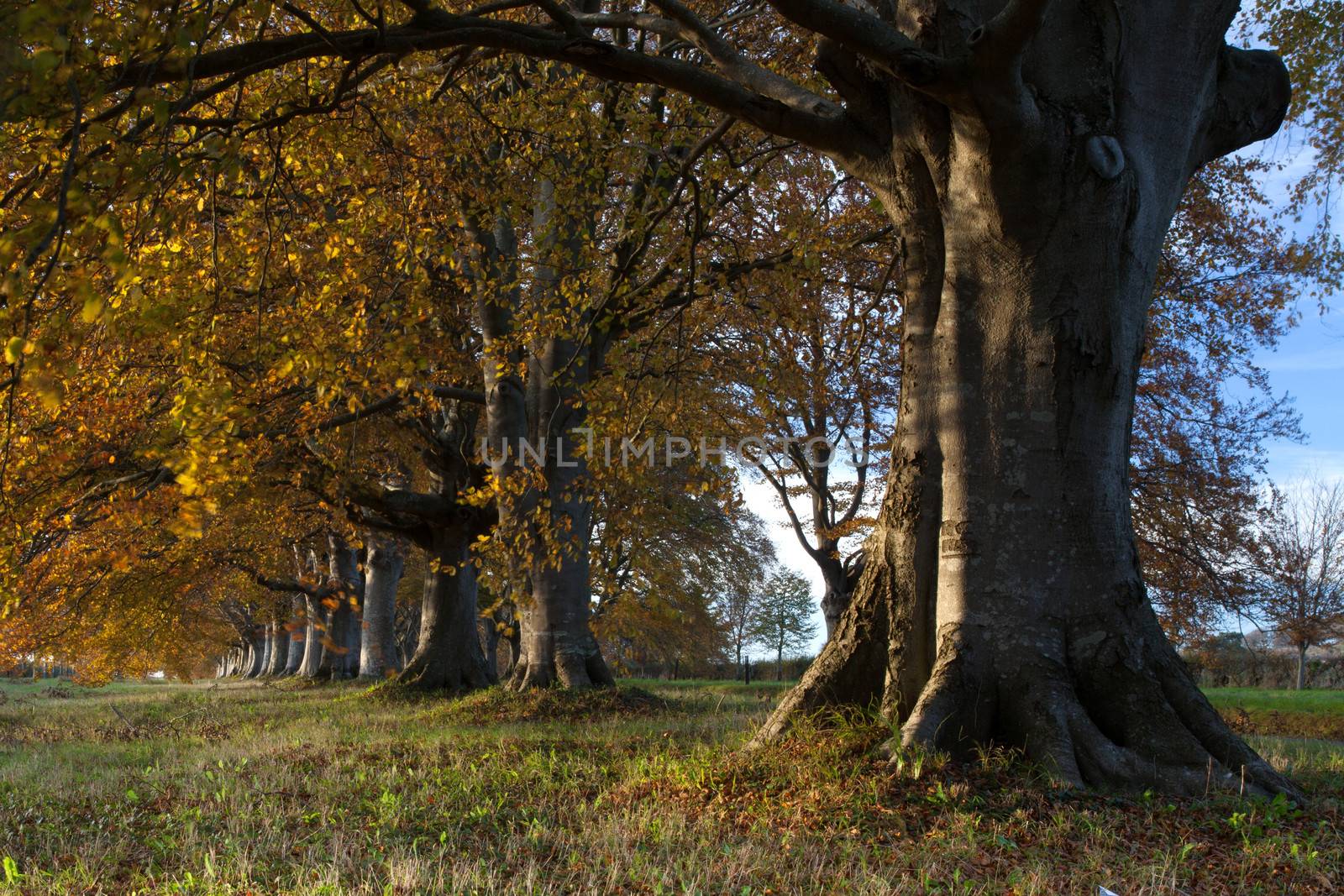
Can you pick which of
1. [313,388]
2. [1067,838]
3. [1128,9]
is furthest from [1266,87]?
[313,388]

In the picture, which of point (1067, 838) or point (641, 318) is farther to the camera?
point (641, 318)

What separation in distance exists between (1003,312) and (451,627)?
13.6 metres

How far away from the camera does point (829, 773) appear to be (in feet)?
15.9

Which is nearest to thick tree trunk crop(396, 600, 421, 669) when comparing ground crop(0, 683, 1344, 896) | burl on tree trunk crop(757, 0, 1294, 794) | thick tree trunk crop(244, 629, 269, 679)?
thick tree trunk crop(244, 629, 269, 679)

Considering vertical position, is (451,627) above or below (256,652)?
above

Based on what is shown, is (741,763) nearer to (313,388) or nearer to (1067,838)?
(1067,838)

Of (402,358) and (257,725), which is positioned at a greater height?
(402,358)

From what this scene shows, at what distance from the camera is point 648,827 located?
4.38 metres

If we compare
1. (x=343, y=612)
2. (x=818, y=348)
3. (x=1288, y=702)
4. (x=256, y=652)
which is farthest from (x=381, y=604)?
(x=256, y=652)

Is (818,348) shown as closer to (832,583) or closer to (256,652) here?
(832,583)

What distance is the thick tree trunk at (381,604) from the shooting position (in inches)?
882

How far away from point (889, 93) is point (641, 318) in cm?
621

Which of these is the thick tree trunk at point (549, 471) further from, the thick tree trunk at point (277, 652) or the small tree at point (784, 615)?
the small tree at point (784, 615)

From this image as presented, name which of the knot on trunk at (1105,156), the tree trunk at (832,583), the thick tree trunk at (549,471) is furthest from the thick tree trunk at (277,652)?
the knot on trunk at (1105,156)
